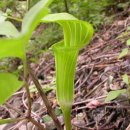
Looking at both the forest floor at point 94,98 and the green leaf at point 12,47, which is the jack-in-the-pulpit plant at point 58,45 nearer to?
the green leaf at point 12,47

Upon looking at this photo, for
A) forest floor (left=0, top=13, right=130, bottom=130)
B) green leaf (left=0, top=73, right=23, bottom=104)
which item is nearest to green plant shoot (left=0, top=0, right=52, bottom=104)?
green leaf (left=0, top=73, right=23, bottom=104)

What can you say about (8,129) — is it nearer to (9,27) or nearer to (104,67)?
(104,67)

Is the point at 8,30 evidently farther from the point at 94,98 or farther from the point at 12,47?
the point at 94,98

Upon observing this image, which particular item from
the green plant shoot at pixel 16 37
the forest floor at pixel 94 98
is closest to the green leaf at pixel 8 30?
the green plant shoot at pixel 16 37

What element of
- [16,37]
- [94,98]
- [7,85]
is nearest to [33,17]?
[16,37]

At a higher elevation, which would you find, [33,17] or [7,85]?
[33,17]

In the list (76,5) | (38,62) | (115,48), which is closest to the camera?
(115,48)

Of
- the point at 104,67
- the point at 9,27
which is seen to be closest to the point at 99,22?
the point at 104,67
